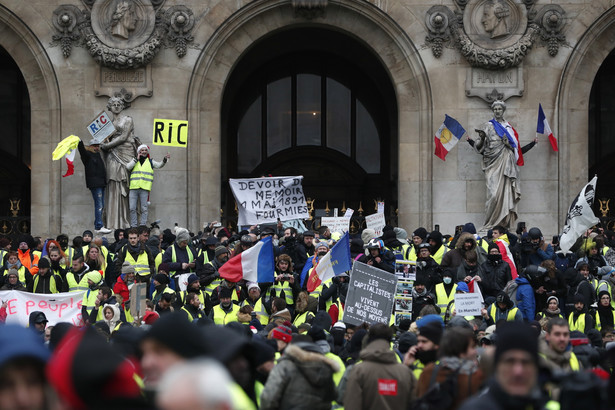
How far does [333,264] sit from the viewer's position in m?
16.7

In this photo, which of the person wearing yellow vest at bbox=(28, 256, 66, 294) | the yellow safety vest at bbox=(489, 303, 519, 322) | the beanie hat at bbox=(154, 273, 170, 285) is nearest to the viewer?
the yellow safety vest at bbox=(489, 303, 519, 322)

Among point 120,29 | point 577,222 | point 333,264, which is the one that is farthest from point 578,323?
point 120,29

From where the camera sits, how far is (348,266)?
16.7 m

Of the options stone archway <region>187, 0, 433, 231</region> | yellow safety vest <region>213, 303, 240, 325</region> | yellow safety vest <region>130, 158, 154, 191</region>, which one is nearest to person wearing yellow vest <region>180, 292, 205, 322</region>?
yellow safety vest <region>213, 303, 240, 325</region>

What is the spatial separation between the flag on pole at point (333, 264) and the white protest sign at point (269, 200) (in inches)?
230

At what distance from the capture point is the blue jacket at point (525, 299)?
1658 cm

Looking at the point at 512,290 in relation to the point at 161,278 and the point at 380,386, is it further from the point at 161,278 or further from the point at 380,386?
the point at 380,386

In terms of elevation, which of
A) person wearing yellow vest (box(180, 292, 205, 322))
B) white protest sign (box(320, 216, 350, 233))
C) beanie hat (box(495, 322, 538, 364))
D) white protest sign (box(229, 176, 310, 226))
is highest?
white protest sign (box(229, 176, 310, 226))

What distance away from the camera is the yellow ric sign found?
2272 centimetres

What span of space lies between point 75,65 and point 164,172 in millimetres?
2737

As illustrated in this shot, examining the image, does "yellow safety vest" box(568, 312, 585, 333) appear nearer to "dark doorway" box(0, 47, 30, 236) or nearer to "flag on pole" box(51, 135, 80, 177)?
"flag on pole" box(51, 135, 80, 177)

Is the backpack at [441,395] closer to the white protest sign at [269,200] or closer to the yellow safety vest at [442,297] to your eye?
the yellow safety vest at [442,297]

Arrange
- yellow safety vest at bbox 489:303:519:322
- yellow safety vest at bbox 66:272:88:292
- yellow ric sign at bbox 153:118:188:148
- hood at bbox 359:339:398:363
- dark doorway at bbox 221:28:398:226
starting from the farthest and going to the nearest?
dark doorway at bbox 221:28:398:226 < yellow ric sign at bbox 153:118:188:148 < yellow safety vest at bbox 66:272:88:292 < yellow safety vest at bbox 489:303:519:322 < hood at bbox 359:339:398:363

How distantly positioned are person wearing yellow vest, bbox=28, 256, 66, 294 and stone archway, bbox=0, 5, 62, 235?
20.9 ft
